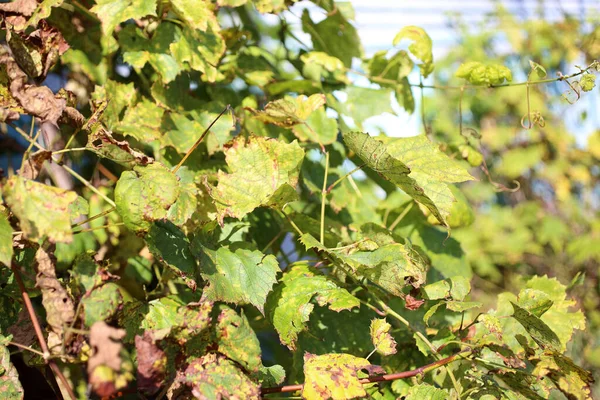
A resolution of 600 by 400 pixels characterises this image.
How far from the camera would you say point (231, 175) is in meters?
1.15

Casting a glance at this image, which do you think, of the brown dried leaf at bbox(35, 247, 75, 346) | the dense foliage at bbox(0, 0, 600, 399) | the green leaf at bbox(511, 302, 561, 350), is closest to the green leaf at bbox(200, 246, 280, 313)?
the dense foliage at bbox(0, 0, 600, 399)

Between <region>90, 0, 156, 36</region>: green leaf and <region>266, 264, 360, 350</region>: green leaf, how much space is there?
1.99 feet

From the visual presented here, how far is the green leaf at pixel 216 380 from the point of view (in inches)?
36.5

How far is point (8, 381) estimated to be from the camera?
0.94 m

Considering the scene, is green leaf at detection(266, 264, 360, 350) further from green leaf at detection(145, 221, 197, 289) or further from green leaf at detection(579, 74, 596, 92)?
green leaf at detection(579, 74, 596, 92)

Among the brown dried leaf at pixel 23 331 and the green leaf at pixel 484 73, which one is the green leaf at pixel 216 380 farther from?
the green leaf at pixel 484 73

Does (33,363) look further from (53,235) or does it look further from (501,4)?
(501,4)

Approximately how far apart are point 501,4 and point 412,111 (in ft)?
16.8

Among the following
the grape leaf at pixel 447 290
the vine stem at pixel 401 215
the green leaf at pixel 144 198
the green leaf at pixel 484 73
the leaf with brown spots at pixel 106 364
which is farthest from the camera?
the vine stem at pixel 401 215

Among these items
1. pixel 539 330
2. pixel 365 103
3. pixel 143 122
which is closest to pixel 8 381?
pixel 143 122

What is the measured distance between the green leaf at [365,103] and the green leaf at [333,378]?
776 millimetres

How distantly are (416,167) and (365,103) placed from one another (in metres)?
0.48

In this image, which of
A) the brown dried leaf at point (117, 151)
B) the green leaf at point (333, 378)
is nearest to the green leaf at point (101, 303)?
the brown dried leaf at point (117, 151)

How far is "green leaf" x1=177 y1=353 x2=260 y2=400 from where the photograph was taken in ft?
3.04
